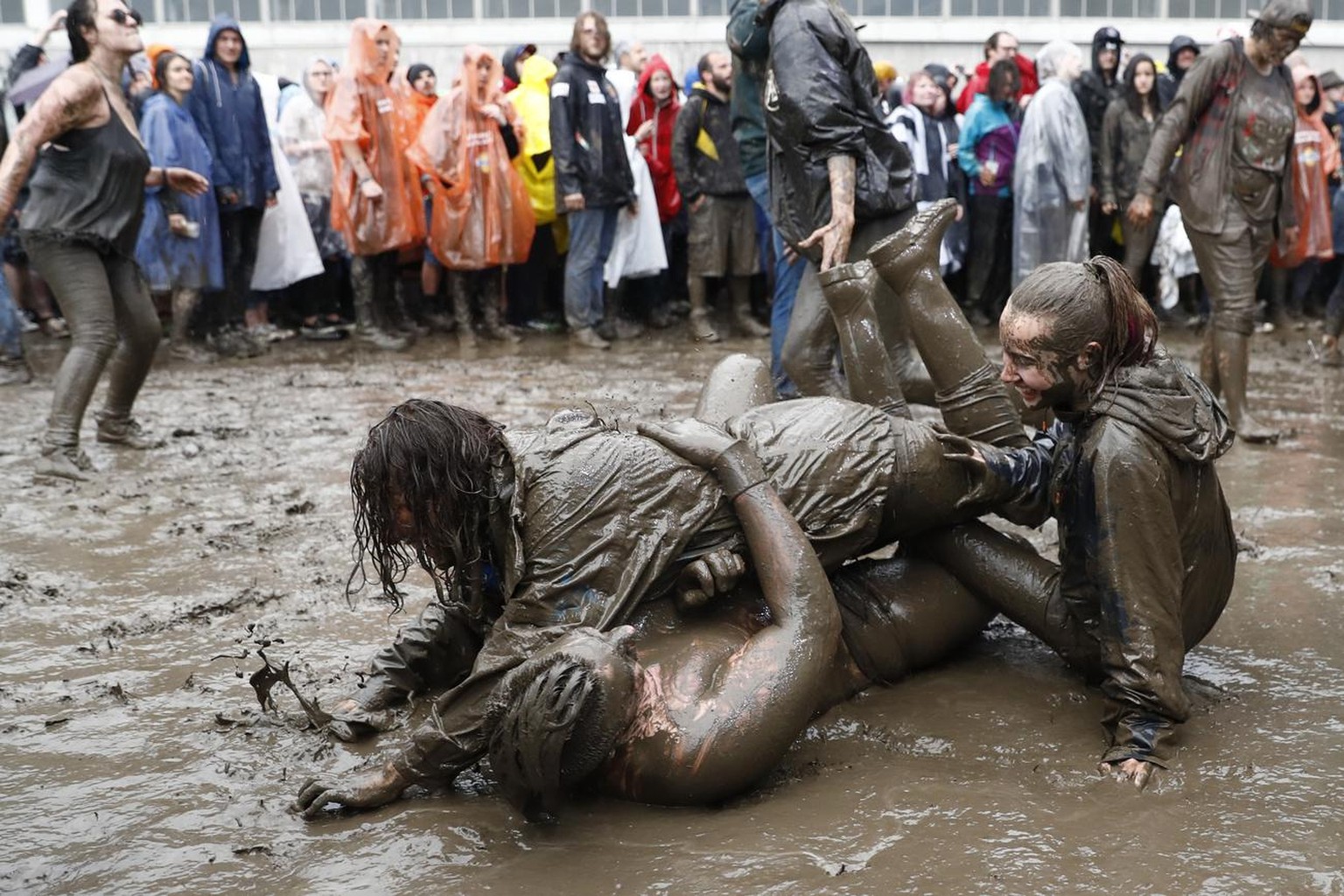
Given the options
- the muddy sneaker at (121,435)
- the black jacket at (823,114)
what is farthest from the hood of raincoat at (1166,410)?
the muddy sneaker at (121,435)

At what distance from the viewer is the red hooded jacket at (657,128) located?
10.9 metres

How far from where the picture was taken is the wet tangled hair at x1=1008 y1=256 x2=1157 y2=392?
3291mm

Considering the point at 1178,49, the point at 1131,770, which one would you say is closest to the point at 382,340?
the point at 1178,49

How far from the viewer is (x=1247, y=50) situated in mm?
6426

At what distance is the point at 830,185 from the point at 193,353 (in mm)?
5755

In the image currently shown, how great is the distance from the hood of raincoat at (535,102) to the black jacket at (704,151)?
1.01 metres

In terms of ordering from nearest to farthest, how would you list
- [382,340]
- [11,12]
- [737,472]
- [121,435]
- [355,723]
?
[737,472] → [355,723] → [121,435] → [382,340] → [11,12]

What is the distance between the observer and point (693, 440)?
344cm

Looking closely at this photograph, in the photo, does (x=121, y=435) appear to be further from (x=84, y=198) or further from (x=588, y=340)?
(x=588, y=340)

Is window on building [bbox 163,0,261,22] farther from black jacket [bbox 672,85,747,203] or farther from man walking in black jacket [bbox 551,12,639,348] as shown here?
black jacket [bbox 672,85,747,203]

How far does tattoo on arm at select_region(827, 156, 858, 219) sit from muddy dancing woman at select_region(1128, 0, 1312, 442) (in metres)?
1.91

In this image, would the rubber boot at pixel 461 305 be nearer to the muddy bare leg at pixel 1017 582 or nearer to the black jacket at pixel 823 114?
the black jacket at pixel 823 114

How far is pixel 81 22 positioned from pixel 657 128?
5322 millimetres

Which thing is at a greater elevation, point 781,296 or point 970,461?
point 781,296
